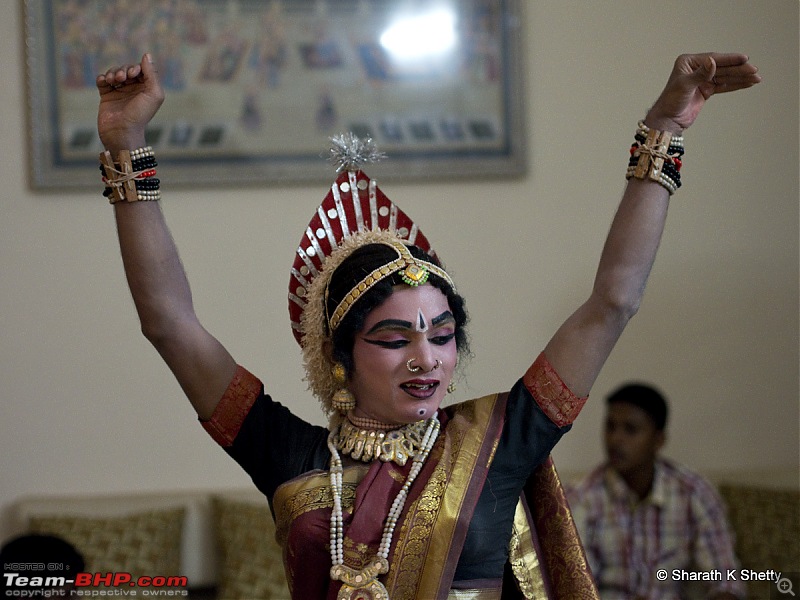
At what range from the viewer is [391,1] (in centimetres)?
383

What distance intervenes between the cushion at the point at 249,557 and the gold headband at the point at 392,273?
5.91ft

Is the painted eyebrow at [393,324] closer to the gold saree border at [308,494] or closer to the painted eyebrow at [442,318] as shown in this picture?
the painted eyebrow at [442,318]

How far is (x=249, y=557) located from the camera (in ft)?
11.4

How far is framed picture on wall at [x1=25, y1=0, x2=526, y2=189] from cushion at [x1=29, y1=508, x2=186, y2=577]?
49.2 inches

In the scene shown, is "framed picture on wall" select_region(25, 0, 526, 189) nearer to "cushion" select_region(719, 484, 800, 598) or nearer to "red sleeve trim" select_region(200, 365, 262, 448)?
"cushion" select_region(719, 484, 800, 598)

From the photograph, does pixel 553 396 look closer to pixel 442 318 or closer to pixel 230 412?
pixel 442 318

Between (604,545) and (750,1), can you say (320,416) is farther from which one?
(750,1)

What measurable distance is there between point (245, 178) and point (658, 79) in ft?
5.53

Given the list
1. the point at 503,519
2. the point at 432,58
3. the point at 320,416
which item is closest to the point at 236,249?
the point at 320,416

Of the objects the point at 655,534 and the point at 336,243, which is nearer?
the point at 336,243

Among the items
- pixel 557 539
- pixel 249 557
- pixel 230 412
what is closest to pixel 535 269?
pixel 249 557

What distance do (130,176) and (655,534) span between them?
2486mm

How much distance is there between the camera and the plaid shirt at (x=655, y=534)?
342 cm

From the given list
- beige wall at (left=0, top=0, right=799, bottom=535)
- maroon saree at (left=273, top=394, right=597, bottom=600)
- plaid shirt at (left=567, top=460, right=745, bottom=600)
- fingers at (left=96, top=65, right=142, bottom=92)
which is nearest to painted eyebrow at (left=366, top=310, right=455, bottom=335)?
maroon saree at (left=273, top=394, right=597, bottom=600)
